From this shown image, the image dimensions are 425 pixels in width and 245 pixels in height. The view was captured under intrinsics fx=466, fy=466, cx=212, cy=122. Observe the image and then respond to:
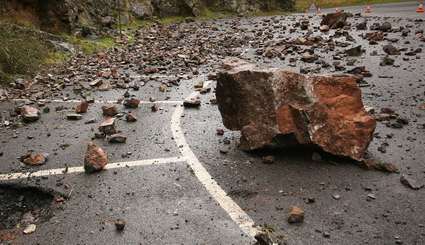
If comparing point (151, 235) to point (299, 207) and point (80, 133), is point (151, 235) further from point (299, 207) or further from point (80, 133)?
point (80, 133)

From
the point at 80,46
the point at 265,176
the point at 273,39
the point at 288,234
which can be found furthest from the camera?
→ the point at 273,39

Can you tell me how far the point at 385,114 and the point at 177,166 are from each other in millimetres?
3650

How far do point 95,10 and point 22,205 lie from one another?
15.8m

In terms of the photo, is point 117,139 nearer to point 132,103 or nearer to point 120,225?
point 132,103

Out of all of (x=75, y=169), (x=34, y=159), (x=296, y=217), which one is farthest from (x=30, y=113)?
(x=296, y=217)

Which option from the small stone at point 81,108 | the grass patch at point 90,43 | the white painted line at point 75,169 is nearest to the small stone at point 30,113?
the small stone at point 81,108

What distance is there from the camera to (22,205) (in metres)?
5.35

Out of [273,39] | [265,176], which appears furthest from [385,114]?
[273,39]

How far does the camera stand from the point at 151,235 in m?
4.45

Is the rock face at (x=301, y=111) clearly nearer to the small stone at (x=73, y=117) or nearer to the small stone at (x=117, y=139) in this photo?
the small stone at (x=117, y=139)

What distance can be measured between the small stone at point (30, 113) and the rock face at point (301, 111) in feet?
12.7

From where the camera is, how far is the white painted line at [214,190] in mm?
4574

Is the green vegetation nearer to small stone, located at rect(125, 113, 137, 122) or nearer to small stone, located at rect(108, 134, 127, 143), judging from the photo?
small stone, located at rect(125, 113, 137, 122)

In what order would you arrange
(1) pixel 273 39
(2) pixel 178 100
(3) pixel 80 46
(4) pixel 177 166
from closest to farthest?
(4) pixel 177 166 < (2) pixel 178 100 < (3) pixel 80 46 < (1) pixel 273 39
